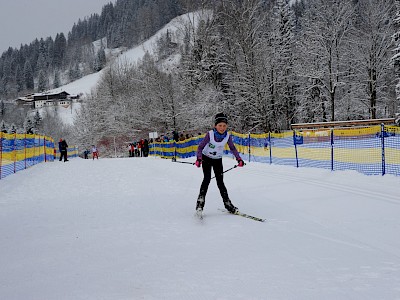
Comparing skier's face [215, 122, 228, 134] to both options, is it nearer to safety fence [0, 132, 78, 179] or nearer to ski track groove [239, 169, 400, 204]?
ski track groove [239, 169, 400, 204]

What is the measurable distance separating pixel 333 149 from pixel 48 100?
13737cm

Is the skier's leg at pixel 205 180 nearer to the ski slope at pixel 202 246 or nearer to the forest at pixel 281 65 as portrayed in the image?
the ski slope at pixel 202 246

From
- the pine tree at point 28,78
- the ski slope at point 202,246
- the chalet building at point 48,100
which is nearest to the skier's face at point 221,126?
the ski slope at point 202,246

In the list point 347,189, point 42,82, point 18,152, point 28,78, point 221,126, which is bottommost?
point 347,189

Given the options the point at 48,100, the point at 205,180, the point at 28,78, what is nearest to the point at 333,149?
the point at 205,180

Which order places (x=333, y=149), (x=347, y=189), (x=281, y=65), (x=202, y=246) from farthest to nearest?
1. (x=281, y=65)
2. (x=333, y=149)
3. (x=347, y=189)
4. (x=202, y=246)

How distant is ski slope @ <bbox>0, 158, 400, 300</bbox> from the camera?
121 inches

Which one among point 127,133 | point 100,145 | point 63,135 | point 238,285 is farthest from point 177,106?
point 63,135

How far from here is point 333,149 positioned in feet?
46.1

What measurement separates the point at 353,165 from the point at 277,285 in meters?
9.83

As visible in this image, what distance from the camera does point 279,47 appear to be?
108 feet

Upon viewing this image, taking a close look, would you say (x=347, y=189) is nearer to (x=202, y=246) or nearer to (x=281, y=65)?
(x=202, y=246)

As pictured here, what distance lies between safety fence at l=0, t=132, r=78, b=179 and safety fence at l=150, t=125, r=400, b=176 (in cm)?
1108

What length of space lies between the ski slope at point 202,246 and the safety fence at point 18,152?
7017mm
